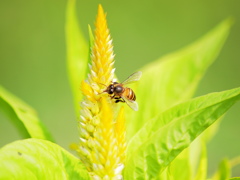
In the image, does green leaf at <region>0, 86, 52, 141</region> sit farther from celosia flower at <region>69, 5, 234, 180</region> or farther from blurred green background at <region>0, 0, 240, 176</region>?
blurred green background at <region>0, 0, 240, 176</region>

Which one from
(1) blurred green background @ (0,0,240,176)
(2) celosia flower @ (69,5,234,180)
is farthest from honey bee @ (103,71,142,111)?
(1) blurred green background @ (0,0,240,176)

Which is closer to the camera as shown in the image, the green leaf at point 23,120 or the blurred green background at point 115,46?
the green leaf at point 23,120

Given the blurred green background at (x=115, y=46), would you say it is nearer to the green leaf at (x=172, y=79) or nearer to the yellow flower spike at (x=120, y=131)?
the green leaf at (x=172, y=79)

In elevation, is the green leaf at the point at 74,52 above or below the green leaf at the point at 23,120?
above

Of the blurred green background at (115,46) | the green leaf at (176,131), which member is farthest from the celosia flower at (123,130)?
the blurred green background at (115,46)

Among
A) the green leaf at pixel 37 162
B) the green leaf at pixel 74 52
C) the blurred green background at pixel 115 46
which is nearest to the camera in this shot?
the green leaf at pixel 37 162

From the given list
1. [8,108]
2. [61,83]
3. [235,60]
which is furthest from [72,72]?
[235,60]
